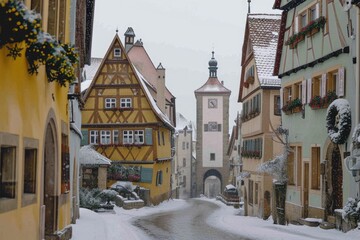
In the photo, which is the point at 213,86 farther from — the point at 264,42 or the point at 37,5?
the point at 37,5

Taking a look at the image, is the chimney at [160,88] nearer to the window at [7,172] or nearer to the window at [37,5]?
the window at [37,5]

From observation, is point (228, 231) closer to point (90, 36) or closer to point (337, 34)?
point (337, 34)

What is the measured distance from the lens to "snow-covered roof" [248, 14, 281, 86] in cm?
3252

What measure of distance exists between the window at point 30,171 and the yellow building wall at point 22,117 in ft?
0.46

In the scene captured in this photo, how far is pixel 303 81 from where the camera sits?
910 inches

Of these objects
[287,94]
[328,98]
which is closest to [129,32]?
[287,94]

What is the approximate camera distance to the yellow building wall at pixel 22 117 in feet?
27.1

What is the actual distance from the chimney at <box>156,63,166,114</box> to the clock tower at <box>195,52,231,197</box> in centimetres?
2590

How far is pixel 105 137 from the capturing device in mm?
43906

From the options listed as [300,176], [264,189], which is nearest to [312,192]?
[300,176]

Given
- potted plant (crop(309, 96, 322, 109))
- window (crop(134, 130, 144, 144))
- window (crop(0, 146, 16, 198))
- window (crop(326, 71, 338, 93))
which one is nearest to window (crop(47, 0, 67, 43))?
window (crop(0, 146, 16, 198))

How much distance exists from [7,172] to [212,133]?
71.6m

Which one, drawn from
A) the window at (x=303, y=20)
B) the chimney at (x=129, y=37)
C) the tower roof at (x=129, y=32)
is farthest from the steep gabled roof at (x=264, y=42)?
the tower roof at (x=129, y=32)

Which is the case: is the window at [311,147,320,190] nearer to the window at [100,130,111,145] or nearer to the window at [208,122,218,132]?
the window at [100,130,111,145]
